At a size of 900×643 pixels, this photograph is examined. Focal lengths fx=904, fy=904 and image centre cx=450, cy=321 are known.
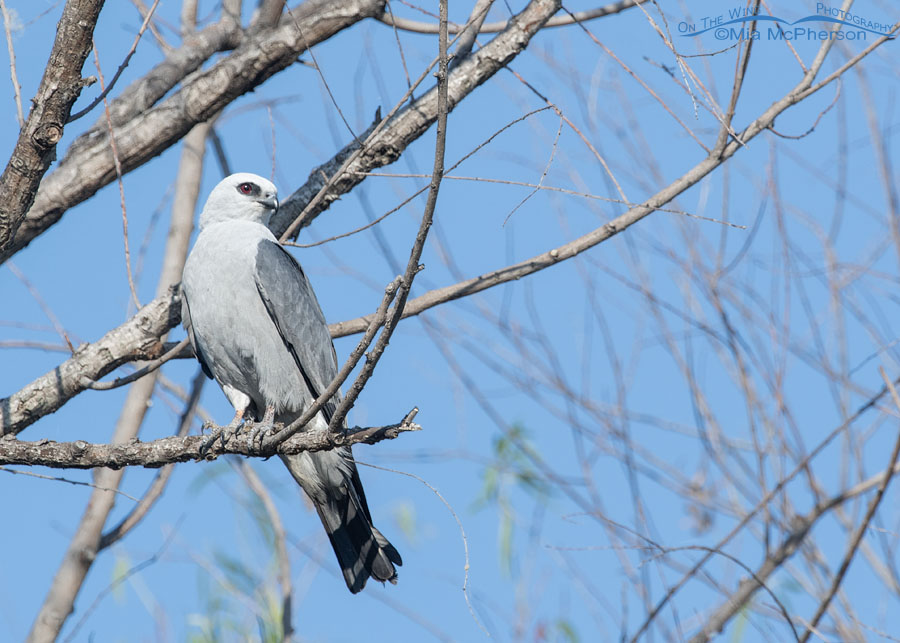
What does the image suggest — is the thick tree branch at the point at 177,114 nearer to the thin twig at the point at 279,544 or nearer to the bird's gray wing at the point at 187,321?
the bird's gray wing at the point at 187,321

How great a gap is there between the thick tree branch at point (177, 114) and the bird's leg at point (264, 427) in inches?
61.9

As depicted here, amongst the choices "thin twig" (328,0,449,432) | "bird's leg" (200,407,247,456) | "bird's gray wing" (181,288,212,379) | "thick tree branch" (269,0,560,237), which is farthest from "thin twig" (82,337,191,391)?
"thin twig" (328,0,449,432)

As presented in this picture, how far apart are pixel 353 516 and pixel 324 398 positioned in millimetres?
1777

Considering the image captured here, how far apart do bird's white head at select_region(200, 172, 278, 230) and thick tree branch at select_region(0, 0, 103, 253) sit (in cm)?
172

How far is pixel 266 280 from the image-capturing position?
4.67 meters

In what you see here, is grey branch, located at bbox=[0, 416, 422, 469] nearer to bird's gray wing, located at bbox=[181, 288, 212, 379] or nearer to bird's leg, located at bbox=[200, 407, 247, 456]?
A: bird's leg, located at bbox=[200, 407, 247, 456]

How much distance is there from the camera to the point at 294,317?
15.4 ft

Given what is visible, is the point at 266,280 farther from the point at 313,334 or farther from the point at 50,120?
the point at 50,120

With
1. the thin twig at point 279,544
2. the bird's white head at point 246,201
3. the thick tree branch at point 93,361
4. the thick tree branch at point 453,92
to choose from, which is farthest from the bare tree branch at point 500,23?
the thin twig at point 279,544

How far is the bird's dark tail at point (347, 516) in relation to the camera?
460cm

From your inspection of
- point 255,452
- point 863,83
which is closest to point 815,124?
point 863,83

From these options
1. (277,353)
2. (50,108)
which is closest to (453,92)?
(277,353)

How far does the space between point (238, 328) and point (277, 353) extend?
0.78 feet

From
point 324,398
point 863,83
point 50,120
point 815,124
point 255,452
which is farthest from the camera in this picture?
point 863,83
